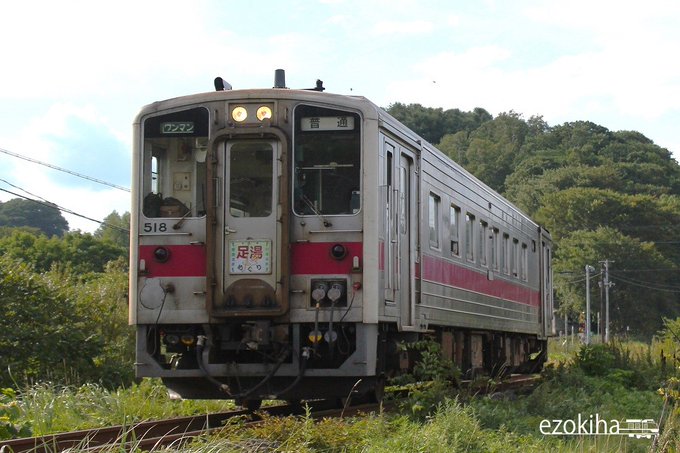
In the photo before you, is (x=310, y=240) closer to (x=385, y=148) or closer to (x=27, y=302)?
(x=385, y=148)

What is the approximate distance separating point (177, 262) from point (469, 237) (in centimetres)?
547

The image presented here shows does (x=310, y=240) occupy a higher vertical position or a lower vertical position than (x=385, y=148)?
lower

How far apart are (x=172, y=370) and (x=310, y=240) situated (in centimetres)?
183

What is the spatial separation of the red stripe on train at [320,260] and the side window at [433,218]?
7.97ft

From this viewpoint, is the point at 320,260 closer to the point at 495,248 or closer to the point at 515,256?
the point at 495,248

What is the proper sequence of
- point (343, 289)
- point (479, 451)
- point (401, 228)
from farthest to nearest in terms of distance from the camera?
point (401, 228) → point (343, 289) → point (479, 451)

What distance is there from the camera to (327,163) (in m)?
10.7

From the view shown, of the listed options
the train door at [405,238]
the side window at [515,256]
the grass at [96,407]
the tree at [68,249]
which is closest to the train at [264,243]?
the train door at [405,238]

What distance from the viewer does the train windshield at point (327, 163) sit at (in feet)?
34.8

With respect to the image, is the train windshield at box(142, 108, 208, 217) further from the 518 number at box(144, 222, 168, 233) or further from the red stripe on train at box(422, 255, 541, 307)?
the red stripe on train at box(422, 255, 541, 307)

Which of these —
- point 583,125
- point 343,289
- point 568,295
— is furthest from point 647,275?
point 343,289

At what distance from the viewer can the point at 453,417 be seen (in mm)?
9102

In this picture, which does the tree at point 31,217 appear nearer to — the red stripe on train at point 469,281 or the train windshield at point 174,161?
the red stripe on train at point 469,281

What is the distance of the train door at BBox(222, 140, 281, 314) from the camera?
10.5 metres
